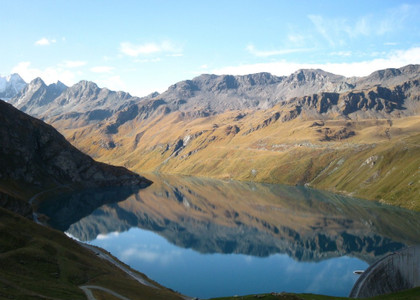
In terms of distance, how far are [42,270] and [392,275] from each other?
7329 centimetres

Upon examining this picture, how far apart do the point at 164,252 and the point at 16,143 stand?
128 metres

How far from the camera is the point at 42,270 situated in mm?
57531

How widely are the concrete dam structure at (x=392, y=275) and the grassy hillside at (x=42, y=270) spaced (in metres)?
42.2

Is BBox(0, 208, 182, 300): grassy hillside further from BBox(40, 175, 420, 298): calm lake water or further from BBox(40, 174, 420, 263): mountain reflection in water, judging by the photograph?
BBox(40, 174, 420, 263): mountain reflection in water

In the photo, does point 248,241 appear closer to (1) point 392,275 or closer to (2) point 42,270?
(1) point 392,275

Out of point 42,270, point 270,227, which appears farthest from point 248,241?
point 42,270

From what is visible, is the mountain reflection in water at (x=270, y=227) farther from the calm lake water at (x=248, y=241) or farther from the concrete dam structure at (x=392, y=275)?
the concrete dam structure at (x=392, y=275)

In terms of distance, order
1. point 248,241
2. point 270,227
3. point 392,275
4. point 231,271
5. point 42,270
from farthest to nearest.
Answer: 1. point 270,227
2. point 248,241
3. point 231,271
4. point 392,275
5. point 42,270

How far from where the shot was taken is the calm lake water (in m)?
98.4

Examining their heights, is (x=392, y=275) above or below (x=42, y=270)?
below

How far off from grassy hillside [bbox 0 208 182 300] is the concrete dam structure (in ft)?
138

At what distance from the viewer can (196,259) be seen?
11956cm

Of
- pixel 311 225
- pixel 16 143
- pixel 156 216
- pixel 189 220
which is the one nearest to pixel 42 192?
pixel 16 143

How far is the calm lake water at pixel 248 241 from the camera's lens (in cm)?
9844
